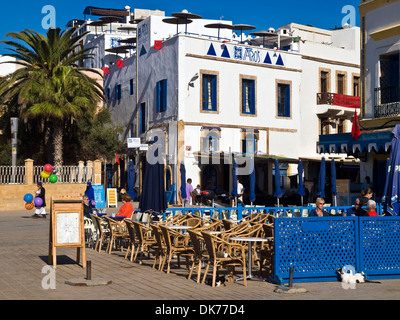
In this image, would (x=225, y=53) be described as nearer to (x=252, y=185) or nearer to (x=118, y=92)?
(x=118, y=92)

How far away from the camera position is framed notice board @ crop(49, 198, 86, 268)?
481 inches

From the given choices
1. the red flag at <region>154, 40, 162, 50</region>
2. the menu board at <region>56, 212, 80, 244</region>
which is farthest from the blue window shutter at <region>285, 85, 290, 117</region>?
the menu board at <region>56, 212, 80, 244</region>

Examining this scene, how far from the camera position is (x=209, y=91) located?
35281 millimetres

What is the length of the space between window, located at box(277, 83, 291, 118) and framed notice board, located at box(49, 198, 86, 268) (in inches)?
1038

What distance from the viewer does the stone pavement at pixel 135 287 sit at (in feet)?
30.1

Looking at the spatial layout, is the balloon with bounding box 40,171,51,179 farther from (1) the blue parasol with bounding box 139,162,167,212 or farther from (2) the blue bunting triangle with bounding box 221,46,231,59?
(1) the blue parasol with bounding box 139,162,167,212

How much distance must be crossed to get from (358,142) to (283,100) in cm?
1663

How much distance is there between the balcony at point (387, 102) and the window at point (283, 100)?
15852 millimetres

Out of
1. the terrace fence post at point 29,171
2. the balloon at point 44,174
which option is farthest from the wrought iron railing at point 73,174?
the balloon at point 44,174

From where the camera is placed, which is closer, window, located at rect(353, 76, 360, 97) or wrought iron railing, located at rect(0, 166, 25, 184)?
wrought iron railing, located at rect(0, 166, 25, 184)

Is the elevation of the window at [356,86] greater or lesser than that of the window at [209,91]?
greater

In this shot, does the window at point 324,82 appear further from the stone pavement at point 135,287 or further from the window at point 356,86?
the stone pavement at point 135,287

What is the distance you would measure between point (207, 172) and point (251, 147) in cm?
312

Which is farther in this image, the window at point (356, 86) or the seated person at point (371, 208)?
the window at point (356, 86)
